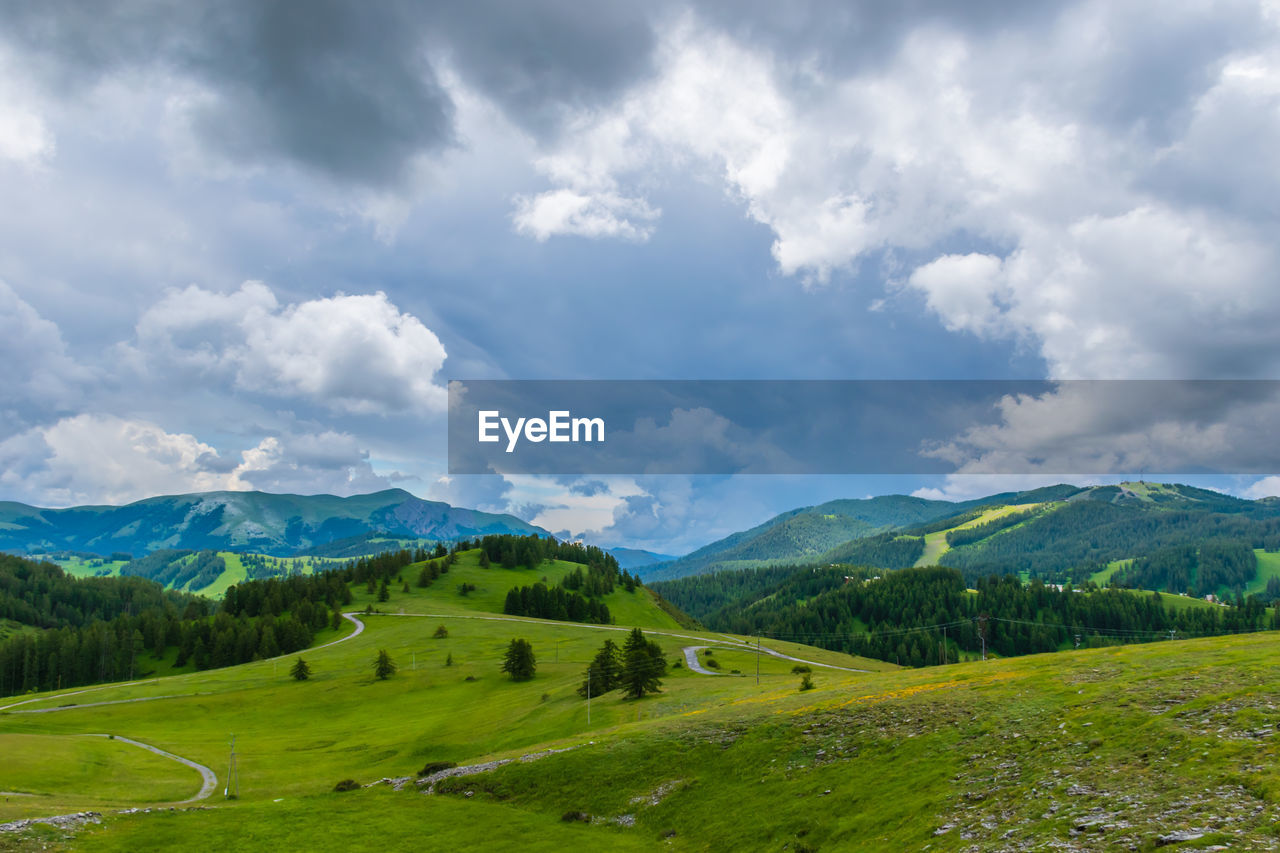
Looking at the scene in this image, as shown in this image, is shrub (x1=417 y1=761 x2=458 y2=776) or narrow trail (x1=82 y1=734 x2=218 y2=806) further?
narrow trail (x1=82 y1=734 x2=218 y2=806)

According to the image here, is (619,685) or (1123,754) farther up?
(1123,754)

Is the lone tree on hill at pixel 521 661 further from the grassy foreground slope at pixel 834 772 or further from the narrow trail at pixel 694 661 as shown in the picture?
the grassy foreground slope at pixel 834 772

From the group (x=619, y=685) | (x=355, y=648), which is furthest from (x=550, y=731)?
A: (x=355, y=648)

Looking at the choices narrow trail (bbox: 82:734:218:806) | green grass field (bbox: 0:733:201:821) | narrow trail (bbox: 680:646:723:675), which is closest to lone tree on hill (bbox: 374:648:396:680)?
narrow trail (bbox: 82:734:218:806)

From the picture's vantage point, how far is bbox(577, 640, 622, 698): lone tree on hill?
9150 cm

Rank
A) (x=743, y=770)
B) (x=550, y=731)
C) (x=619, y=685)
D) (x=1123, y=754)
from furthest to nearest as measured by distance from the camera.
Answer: (x=619, y=685)
(x=550, y=731)
(x=743, y=770)
(x=1123, y=754)

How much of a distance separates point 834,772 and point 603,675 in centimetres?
5845

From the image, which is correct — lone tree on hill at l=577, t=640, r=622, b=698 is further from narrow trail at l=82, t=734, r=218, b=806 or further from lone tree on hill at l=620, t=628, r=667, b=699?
narrow trail at l=82, t=734, r=218, b=806

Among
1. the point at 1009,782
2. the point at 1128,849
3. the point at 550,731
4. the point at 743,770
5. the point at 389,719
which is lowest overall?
the point at 389,719

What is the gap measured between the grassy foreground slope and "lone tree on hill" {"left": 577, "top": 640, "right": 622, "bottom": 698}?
238 cm

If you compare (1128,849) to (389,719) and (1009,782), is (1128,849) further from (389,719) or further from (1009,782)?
(389,719)

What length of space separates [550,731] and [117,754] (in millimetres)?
61840

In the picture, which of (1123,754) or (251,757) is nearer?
(1123,754)

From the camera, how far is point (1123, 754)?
3070 centimetres
